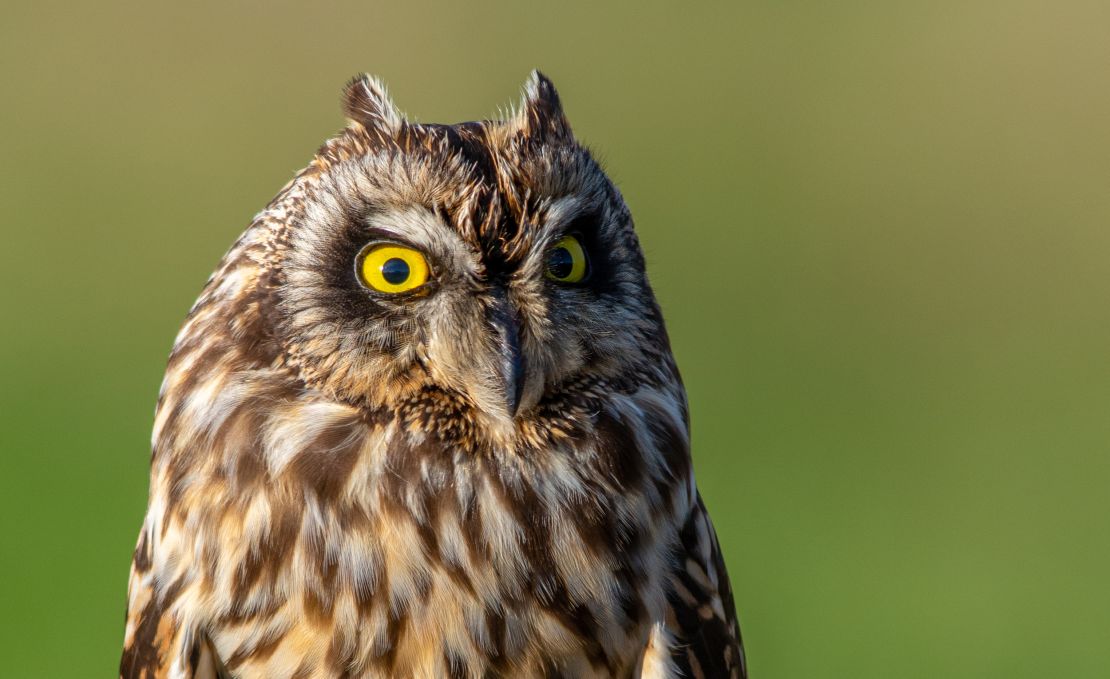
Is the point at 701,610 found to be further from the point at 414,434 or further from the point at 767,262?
the point at 767,262

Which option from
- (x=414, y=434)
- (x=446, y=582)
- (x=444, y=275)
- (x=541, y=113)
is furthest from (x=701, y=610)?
(x=541, y=113)

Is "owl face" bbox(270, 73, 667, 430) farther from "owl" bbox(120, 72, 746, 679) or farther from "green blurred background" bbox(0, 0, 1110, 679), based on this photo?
"green blurred background" bbox(0, 0, 1110, 679)

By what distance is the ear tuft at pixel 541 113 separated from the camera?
3.58 metres

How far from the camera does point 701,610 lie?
12.2 feet

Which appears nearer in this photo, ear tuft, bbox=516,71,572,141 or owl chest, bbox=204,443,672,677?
owl chest, bbox=204,443,672,677

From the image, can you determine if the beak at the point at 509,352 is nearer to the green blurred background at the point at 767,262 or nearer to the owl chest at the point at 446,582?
the owl chest at the point at 446,582

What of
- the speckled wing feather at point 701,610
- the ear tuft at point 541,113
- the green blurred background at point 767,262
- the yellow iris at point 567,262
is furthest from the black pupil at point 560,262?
the green blurred background at point 767,262

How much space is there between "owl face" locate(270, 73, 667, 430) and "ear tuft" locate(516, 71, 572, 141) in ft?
0.09

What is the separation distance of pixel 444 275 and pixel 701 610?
3.23 feet

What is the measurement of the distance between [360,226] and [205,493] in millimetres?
655

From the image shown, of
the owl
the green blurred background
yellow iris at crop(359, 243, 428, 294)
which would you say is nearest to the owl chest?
the owl

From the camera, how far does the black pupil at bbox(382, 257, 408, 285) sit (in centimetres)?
337

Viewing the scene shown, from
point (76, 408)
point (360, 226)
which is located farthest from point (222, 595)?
point (76, 408)

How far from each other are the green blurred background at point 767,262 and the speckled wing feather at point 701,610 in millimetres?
3729
